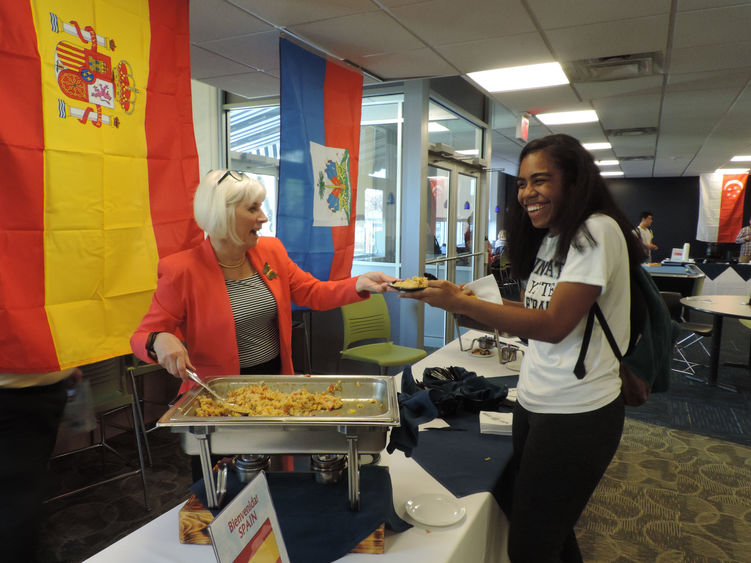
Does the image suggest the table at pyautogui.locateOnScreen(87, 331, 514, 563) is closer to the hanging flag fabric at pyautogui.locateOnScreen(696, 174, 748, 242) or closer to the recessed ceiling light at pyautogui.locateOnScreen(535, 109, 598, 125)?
the recessed ceiling light at pyautogui.locateOnScreen(535, 109, 598, 125)

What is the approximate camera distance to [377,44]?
3146 mm

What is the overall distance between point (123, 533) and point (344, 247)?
2.10 m

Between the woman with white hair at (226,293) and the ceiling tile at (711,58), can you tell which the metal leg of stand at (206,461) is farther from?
the ceiling tile at (711,58)

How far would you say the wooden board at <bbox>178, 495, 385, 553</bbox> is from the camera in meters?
1.06

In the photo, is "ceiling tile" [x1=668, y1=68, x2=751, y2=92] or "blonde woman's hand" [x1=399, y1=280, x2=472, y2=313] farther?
"ceiling tile" [x1=668, y1=68, x2=751, y2=92]

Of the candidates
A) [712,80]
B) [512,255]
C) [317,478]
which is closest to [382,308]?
[512,255]

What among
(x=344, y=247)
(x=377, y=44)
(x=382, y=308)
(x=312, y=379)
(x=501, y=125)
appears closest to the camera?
(x=312, y=379)

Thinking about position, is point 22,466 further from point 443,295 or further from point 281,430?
point 443,295

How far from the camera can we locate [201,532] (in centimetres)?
107

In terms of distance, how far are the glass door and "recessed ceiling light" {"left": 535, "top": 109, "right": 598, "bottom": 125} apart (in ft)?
3.37

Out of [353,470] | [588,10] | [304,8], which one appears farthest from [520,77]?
[353,470]

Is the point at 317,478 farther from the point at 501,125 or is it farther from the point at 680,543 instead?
the point at 501,125

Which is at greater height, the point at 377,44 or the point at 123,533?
the point at 377,44

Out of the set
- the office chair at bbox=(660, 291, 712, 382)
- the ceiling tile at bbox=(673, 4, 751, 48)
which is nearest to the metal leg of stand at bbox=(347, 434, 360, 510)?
the ceiling tile at bbox=(673, 4, 751, 48)
